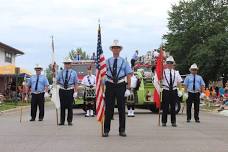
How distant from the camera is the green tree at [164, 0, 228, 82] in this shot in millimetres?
68500

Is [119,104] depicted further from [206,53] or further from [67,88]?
[206,53]

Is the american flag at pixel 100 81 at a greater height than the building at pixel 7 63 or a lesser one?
lesser

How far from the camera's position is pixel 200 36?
73.6 meters

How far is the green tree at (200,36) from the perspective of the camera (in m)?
68.5

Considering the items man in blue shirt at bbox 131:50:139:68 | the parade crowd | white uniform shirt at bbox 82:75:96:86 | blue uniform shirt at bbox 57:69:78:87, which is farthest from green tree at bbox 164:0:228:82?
blue uniform shirt at bbox 57:69:78:87

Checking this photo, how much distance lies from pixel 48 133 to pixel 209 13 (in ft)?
207

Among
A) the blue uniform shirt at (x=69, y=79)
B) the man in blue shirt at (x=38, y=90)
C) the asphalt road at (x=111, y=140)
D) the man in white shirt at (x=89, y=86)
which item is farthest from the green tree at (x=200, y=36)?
the asphalt road at (x=111, y=140)

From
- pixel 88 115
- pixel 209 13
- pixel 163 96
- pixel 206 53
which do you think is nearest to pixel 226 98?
pixel 88 115

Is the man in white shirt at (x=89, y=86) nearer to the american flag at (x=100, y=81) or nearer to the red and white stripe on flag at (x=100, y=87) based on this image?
the american flag at (x=100, y=81)

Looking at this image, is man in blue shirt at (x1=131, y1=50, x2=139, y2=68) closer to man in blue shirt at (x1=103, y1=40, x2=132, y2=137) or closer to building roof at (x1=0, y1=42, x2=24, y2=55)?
man in blue shirt at (x1=103, y1=40, x2=132, y2=137)

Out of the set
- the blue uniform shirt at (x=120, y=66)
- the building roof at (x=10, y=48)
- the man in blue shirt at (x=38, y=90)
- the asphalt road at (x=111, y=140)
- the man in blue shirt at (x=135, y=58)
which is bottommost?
the asphalt road at (x=111, y=140)

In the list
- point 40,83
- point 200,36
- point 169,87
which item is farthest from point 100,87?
point 200,36

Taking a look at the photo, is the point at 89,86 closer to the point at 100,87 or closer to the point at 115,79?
the point at 100,87

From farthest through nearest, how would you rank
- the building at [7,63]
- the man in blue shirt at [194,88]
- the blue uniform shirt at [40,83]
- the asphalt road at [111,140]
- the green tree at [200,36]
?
1. the green tree at [200,36]
2. the building at [7,63]
3. the blue uniform shirt at [40,83]
4. the man in blue shirt at [194,88]
5. the asphalt road at [111,140]
